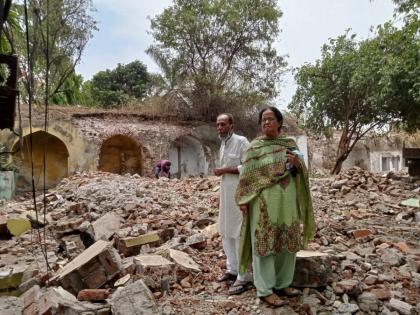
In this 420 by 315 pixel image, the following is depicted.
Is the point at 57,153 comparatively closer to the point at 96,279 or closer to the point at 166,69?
the point at 166,69

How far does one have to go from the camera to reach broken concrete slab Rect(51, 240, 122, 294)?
3539 mm

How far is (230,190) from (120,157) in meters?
13.0

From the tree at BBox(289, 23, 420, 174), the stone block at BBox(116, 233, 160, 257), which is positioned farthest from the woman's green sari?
the tree at BBox(289, 23, 420, 174)

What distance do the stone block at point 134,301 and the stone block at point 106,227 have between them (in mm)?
2220

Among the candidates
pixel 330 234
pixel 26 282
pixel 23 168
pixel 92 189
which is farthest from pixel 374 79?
pixel 23 168

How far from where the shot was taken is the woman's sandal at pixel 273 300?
2.83 meters

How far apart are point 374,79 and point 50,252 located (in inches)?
336

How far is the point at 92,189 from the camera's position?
815 cm

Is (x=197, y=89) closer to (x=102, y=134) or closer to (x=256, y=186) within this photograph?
(x=102, y=134)

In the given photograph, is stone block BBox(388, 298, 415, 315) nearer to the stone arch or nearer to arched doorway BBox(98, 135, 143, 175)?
arched doorway BBox(98, 135, 143, 175)

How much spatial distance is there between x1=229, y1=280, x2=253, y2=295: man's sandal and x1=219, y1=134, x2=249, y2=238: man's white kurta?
0.38 m

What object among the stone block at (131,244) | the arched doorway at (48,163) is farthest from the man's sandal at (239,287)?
the arched doorway at (48,163)

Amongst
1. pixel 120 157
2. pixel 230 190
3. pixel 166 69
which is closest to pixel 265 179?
pixel 230 190

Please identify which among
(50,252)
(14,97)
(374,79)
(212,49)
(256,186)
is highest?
(212,49)
